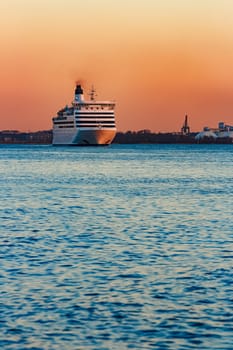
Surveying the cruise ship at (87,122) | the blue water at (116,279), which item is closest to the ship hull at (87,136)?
the cruise ship at (87,122)

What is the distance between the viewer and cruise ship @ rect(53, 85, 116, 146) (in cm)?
15975

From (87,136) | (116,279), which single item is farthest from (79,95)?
(116,279)

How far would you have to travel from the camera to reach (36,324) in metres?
13.4

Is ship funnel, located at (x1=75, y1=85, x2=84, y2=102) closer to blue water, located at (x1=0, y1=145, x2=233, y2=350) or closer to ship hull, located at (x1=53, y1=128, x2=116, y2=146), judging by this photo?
ship hull, located at (x1=53, y1=128, x2=116, y2=146)

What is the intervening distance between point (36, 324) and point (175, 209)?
2120cm

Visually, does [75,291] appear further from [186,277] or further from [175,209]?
[175,209]

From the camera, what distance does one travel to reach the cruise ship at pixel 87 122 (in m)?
160

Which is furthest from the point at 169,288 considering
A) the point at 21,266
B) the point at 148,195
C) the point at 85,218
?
the point at 148,195

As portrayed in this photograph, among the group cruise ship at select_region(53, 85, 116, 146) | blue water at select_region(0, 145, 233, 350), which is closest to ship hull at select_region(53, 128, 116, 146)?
cruise ship at select_region(53, 85, 116, 146)

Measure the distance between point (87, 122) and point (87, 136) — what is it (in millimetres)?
3061

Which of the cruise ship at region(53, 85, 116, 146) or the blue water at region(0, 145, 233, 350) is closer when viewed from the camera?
the blue water at region(0, 145, 233, 350)

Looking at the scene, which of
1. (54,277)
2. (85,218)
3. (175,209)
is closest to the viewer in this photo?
(54,277)

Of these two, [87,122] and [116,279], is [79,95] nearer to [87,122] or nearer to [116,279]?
[87,122]

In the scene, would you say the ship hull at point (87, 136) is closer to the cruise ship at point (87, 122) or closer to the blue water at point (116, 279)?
the cruise ship at point (87, 122)
